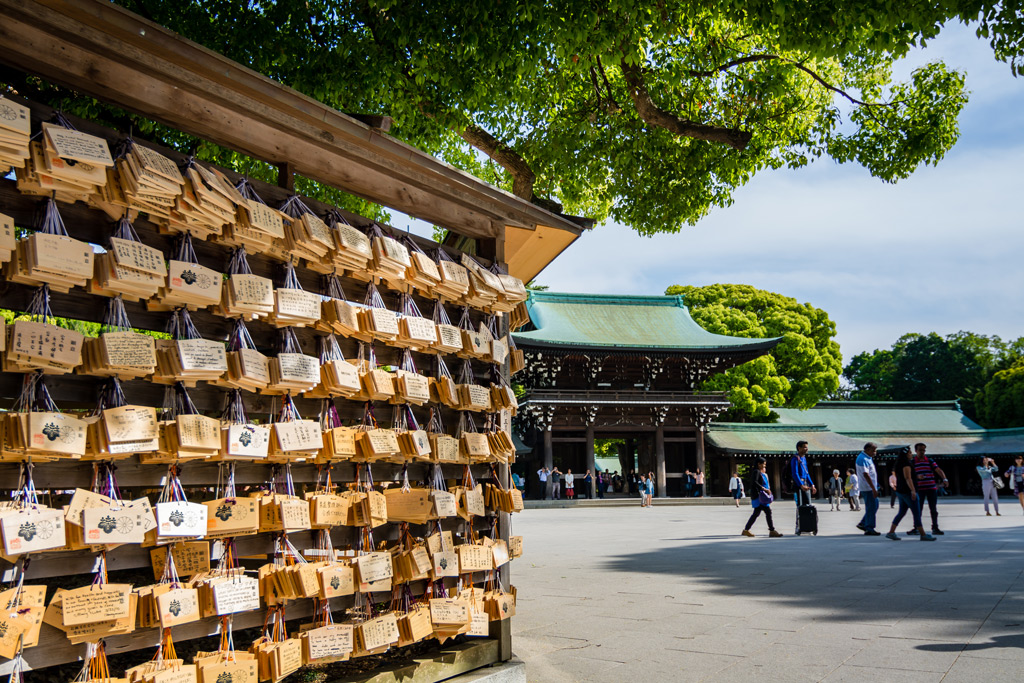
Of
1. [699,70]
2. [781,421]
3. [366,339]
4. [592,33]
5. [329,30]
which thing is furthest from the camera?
[781,421]

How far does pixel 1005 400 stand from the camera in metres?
37.5

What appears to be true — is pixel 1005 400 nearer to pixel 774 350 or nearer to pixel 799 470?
pixel 774 350

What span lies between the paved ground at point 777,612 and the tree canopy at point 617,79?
440 centimetres

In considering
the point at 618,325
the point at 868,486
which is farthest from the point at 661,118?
the point at 618,325

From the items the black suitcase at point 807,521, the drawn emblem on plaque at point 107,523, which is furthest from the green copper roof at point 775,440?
the drawn emblem on plaque at point 107,523

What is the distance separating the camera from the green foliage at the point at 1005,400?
120ft

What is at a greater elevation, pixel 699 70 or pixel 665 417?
pixel 699 70

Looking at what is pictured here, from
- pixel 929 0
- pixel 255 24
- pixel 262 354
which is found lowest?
pixel 262 354

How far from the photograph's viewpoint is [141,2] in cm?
673

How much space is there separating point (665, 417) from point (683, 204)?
20667mm

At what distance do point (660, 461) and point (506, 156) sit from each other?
22.5m

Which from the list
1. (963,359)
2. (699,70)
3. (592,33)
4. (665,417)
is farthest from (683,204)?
(963,359)

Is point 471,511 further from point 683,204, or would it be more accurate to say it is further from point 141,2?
point 683,204

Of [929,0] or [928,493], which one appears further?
[928,493]
